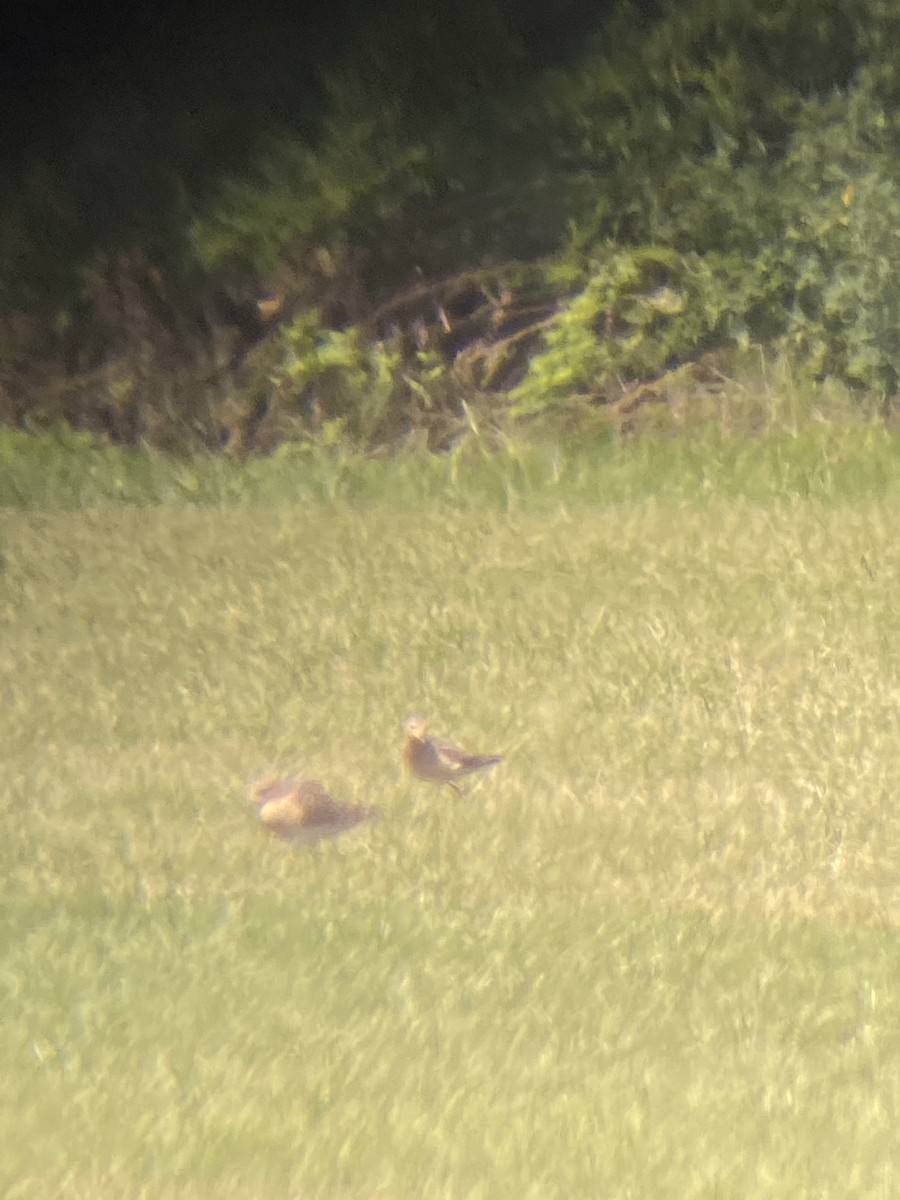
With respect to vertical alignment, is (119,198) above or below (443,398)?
above

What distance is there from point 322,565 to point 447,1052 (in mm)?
2576

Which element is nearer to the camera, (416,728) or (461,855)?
(461,855)

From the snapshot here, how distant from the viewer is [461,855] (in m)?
4.32

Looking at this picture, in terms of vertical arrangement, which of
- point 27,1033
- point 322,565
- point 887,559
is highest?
point 27,1033

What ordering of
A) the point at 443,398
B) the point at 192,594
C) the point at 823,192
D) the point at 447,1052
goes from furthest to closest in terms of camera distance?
the point at 443,398 → the point at 823,192 → the point at 192,594 → the point at 447,1052

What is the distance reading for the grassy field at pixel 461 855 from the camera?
316 cm

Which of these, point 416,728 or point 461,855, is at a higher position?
point 416,728

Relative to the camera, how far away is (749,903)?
13.2 feet

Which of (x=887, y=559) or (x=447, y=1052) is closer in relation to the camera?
(x=447, y=1052)

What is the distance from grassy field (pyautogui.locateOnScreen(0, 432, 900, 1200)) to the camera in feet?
10.4

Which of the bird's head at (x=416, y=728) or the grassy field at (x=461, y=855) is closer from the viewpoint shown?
the grassy field at (x=461, y=855)

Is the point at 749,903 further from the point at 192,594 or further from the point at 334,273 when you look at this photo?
the point at 334,273

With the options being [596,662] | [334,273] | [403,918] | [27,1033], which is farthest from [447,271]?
[27,1033]

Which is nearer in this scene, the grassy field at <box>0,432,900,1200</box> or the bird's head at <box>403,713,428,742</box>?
the grassy field at <box>0,432,900,1200</box>
